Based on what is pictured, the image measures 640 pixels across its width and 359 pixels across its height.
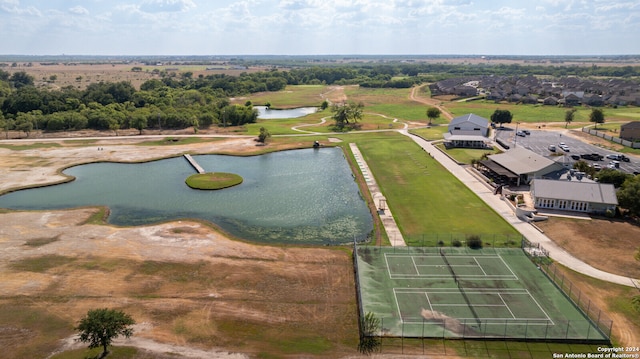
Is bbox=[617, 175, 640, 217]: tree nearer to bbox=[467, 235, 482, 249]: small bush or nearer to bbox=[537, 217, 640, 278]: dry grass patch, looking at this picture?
bbox=[537, 217, 640, 278]: dry grass patch

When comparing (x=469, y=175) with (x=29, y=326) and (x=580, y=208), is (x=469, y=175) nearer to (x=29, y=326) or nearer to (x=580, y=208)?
(x=580, y=208)

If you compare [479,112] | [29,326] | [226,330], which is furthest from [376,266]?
[479,112]

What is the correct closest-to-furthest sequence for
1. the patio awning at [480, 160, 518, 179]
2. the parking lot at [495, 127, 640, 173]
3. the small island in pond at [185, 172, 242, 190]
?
the patio awning at [480, 160, 518, 179] < the small island in pond at [185, 172, 242, 190] < the parking lot at [495, 127, 640, 173]

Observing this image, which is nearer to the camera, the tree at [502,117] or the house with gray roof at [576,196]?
the house with gray roof at [576,196]

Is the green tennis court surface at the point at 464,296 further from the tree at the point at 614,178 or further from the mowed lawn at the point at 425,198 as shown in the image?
the tree at the point at 614,178

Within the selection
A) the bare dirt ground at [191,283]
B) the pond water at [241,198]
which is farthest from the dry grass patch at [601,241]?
the pond water at [241,198]

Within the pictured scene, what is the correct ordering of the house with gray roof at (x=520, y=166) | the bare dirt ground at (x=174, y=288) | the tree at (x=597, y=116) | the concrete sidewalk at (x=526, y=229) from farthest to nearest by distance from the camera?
the tree at (x=597, y=116)
the house with gray roof at (x=520, y=166)
the concrete sidewalk at (x=526, y=229)
the bare dirt ground at (x=174, y=288)

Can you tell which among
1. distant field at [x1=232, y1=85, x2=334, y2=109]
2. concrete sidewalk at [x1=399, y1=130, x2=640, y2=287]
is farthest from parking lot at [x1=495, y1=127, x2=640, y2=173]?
distant field at [x1=232, y1=85, x2=334, y2=109]

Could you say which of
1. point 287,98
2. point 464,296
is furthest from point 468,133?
point 287,98
